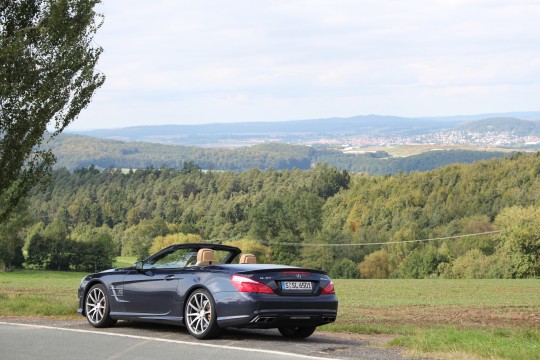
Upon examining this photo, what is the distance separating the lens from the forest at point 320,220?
10312 centimetres

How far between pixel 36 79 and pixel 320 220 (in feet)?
391

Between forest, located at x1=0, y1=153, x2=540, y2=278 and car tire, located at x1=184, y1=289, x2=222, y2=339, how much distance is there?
236ft

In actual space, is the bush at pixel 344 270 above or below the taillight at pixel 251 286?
below

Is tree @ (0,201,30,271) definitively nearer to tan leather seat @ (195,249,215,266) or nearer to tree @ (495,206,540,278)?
tree @ (495,206,540,278)

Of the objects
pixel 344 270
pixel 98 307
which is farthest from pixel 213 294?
pixel 344 270

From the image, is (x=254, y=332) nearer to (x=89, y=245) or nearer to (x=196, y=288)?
(x=196, y=288)

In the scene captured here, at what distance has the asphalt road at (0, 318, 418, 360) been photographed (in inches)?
412

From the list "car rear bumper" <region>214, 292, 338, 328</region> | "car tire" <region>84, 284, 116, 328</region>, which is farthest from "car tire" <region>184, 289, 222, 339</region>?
"car tire" <region>84, 284, 116, 328</region>

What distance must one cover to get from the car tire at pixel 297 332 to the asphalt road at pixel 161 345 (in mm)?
87

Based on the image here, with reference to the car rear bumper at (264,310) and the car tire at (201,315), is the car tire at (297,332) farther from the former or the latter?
the car tire at (201,315)

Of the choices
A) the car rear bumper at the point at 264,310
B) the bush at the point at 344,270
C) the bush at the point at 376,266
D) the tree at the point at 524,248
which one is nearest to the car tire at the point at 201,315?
the car rear bumper at the point at 264,310

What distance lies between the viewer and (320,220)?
459 ft

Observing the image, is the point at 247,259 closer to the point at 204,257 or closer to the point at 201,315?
the point at 204,257

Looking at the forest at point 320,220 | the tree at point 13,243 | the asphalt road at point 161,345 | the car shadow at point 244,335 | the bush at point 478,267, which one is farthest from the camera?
the forest at point 320,220
